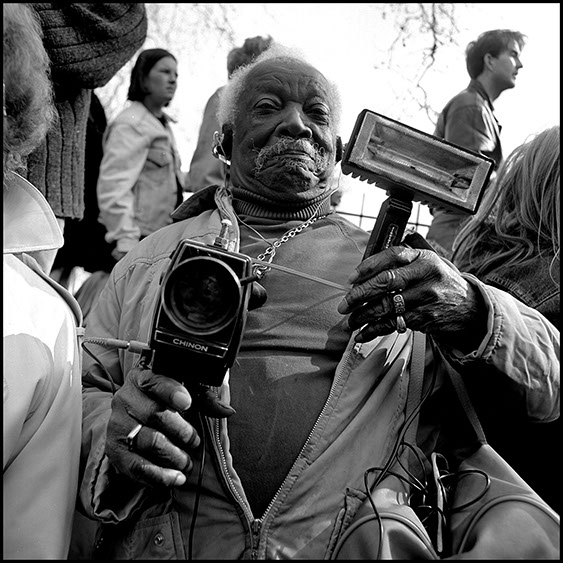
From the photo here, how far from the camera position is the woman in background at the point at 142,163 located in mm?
3639

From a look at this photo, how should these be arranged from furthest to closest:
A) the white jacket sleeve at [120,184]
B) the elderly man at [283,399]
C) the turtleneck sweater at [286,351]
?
1. the white jacket sleeve at [120,184]
2. the turtleneck sweater at [286,351]
3. the elderly man at [283,399]

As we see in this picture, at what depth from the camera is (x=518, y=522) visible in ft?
5.32

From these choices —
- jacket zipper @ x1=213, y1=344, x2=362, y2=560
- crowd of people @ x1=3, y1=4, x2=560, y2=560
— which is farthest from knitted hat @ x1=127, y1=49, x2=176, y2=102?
jacket zipper @ x1=213, y1=344, x2=362, y2=560

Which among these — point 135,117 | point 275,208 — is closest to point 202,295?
Result: point 275,208

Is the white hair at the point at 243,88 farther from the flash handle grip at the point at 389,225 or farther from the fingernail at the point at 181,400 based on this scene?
the fingernail at the point at 181,400

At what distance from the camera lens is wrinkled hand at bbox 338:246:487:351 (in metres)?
0.35

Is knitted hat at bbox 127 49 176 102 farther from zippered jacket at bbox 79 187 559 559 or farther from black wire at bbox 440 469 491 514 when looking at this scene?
black wire at bbox 440 469 491 514

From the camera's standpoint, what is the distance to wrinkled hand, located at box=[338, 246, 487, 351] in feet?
5.88

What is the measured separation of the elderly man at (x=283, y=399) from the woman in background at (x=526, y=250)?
32cm

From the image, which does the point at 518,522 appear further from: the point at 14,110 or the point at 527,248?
the point at 14,110

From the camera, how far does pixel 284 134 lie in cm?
254

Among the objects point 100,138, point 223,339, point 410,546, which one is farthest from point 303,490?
point 100,138

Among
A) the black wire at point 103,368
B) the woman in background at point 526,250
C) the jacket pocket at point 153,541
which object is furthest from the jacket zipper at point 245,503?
the woman in background at point 526,250

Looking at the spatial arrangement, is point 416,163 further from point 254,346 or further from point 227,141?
point 227,141
